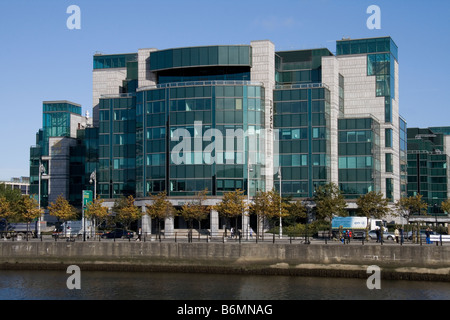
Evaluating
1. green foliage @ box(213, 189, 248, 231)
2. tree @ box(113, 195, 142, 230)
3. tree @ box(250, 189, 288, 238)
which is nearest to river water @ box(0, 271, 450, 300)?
tree @ box(250, 189, 288, 238)

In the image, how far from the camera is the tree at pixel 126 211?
92000 millimetres

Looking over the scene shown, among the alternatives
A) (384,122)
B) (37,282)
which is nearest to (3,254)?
(37,282)

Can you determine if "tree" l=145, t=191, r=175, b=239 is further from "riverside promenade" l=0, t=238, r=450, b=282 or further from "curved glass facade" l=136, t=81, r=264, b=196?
"riverside promenade" l=0, t=238, r=450, b=282

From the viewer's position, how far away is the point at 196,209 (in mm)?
87375

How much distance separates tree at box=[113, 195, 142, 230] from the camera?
92.0m

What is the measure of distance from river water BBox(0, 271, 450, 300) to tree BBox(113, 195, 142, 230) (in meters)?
31.0

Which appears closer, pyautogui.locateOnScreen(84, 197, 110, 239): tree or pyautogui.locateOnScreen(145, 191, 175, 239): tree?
pyautogui.locateOnScreen(145, 191, 175, 239): tree

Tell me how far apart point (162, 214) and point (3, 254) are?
2549 cm

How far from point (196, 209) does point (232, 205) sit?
20.2 ft

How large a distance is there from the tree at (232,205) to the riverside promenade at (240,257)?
18.5m

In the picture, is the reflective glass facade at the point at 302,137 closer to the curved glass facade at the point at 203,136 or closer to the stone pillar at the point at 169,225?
the curved glass facade at the point at 203,136

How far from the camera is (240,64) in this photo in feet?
314
